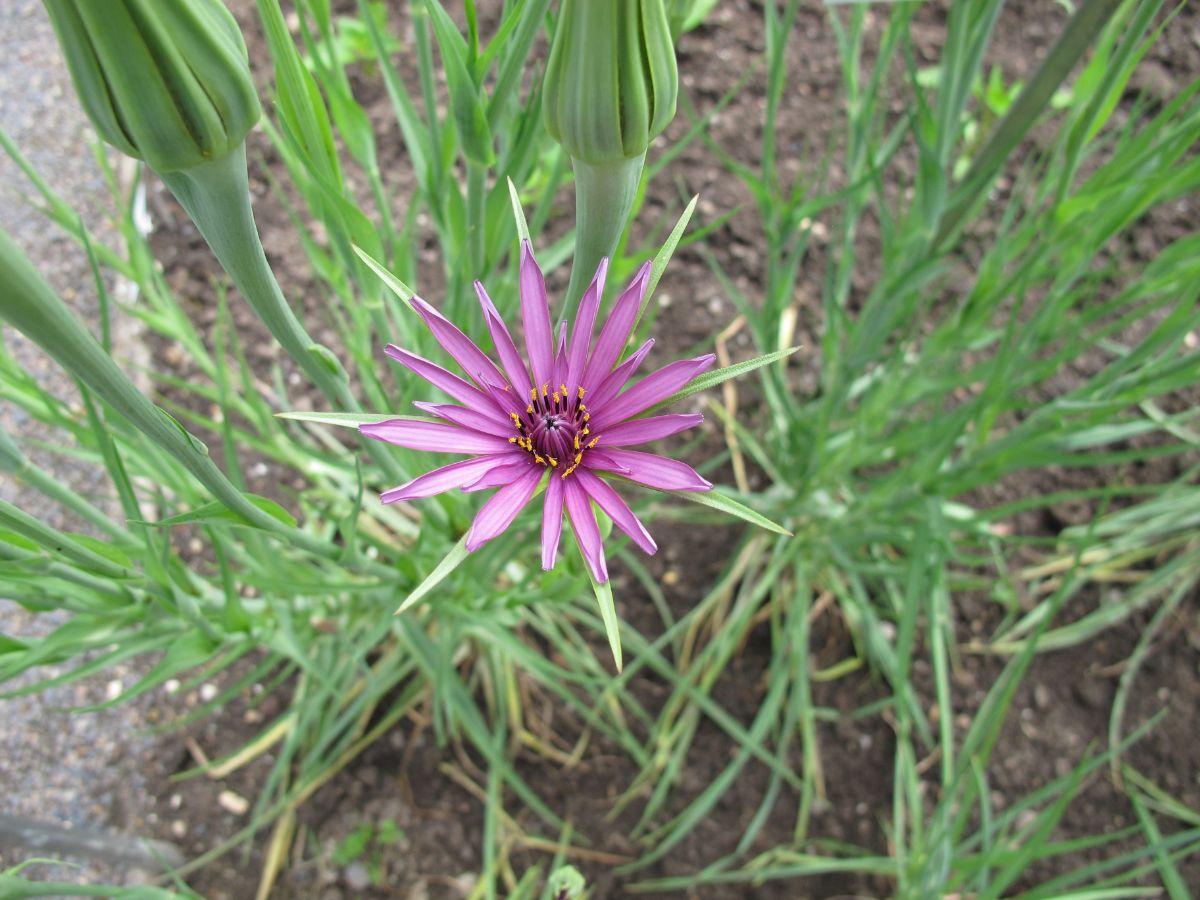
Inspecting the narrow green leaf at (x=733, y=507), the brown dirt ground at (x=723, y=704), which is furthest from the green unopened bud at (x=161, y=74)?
the brown dirt ground at (x=723, y=704)

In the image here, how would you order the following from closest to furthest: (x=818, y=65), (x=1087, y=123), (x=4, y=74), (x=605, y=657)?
(x=1087, y=123) → (x=605, y=657) → (x=4, y=74) → (x=818, y=65)

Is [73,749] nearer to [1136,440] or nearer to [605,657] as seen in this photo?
[605,657]

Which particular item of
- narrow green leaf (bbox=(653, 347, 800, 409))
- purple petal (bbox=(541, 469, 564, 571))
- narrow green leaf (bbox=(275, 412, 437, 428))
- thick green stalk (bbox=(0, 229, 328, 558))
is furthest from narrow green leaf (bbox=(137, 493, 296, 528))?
narrow green leaf (bbox=(653, 347, 800, 409))

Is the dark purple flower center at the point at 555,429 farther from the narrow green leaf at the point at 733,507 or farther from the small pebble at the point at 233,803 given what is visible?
the small pebble at the point at 233,803

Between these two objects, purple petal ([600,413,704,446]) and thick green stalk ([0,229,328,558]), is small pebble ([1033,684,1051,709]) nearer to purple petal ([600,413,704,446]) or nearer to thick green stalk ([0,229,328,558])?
purple petal ([600,413,704,446])

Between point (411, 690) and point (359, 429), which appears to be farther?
point (411, 690)

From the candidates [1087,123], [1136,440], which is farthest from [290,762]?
[1136,440]

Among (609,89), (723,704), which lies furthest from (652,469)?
(723,704)
